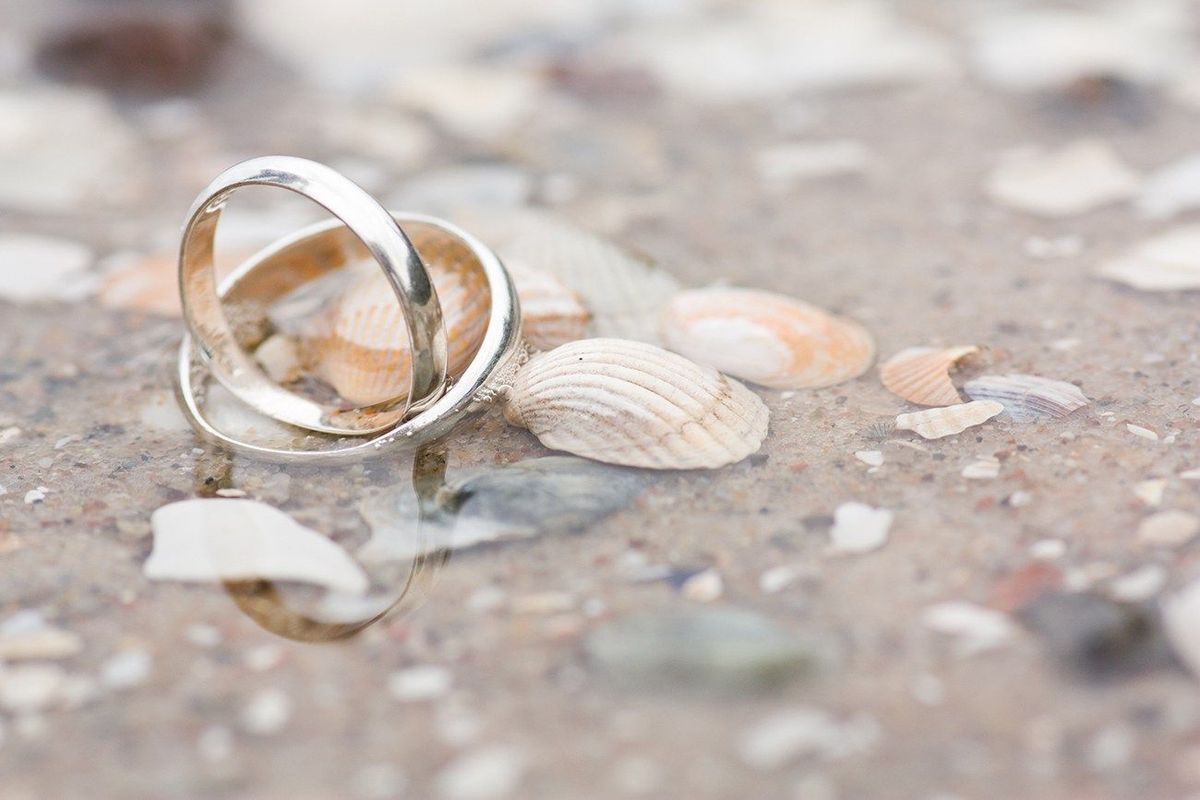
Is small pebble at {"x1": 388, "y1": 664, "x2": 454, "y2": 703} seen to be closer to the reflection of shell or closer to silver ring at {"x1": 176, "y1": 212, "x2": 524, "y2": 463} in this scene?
silver ring at {"x1": 176, "y1": 212, "x2": 524, "y2": 463}

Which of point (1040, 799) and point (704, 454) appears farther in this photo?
point (704, 454)

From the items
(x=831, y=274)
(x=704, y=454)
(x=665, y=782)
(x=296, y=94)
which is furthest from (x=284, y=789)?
(x=296, y=94)

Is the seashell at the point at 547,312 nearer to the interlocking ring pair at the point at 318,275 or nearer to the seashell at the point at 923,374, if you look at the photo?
the interlocking ring pair at the point at 318,275

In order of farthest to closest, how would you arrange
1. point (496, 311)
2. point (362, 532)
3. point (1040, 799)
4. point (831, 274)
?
point (831, 274)
point (496, 311)
point (362, 532)
point (1040, 799)

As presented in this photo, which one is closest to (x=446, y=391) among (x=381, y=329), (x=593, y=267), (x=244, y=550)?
(x=381, y=329)

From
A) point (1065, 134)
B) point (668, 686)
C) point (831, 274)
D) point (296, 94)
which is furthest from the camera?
point (296, 94)

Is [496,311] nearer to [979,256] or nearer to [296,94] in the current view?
[979,256]

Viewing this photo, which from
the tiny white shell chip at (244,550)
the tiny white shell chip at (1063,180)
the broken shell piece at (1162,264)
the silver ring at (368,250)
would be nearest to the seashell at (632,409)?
the silver ring at (368,250)

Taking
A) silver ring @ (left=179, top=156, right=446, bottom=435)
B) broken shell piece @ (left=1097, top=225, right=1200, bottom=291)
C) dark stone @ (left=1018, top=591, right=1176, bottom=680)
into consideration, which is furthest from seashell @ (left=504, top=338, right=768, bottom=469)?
broken shell piece @ (left=1097, top=225, right=1200, bottom=291)
